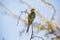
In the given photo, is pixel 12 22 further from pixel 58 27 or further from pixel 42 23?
pixel 58 27

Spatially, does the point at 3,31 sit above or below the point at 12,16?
below

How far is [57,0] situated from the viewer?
173 cm

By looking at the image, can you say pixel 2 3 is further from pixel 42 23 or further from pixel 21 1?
pixel 42 23

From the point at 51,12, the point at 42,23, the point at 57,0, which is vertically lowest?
the point at 42,23

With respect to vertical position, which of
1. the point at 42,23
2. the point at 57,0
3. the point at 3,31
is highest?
the point at 57,0

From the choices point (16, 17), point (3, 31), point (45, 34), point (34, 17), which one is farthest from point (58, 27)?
point (3, 31)

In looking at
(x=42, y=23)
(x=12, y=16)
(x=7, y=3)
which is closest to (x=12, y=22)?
(x=12, y=16)

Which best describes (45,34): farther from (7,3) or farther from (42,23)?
(7,3)

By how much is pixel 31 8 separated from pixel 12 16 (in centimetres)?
23

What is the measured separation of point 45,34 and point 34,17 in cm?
22

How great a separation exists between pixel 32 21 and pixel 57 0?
35cm

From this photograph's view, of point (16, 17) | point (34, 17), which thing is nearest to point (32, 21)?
point (34, 17)

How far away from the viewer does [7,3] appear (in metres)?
1.80

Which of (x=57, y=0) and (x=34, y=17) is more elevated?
(x=57, y=0)
